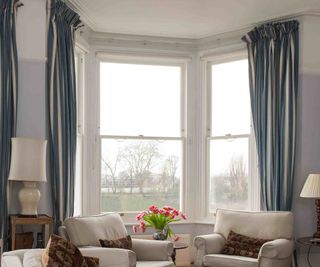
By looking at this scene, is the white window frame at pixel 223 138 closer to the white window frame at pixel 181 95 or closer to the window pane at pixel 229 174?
the window pane at pixel 229 174

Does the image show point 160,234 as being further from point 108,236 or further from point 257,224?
point 257,224

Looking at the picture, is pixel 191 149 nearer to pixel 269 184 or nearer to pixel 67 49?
pixel 269 184

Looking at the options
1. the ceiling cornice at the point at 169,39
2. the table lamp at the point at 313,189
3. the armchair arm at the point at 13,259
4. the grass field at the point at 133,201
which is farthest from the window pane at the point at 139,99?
the armchair arm at the point at 13,259

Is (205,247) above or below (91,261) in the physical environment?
below

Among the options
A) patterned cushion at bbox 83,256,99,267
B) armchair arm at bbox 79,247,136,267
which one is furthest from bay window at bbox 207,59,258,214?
patterned cushion at bbox 83,256,99,267

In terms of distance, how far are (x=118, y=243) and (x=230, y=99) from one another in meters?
2.72

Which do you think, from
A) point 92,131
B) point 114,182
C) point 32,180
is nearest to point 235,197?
point 114,182

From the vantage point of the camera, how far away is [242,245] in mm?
5590

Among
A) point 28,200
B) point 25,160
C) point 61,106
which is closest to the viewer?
point 25,160

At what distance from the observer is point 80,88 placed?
662 centimetres

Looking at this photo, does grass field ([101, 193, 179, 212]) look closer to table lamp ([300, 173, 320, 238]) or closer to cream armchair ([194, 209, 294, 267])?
cream armchair ([194, 209, 294, 267])

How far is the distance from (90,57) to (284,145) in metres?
2.69

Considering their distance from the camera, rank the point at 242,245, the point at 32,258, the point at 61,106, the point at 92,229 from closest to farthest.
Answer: the point at 32,258 < the point at 92,229 < the point at 61,106 < the point at 242,245

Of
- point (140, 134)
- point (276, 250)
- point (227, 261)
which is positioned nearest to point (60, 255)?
point (227, 261)
